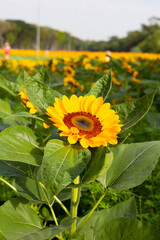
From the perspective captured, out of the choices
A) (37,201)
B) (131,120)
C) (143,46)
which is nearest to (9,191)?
(37,201)

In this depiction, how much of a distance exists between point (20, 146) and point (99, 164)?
0.59ft

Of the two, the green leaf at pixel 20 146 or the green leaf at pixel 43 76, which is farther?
the green leaf at pixel 43 76

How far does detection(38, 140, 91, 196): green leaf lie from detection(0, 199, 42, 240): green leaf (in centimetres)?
20

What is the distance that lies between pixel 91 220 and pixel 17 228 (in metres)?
0.22

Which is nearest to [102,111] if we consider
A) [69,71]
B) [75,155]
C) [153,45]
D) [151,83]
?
[75,155]

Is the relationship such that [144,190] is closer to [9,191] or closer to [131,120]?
[9,191]

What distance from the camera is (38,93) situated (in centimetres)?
78

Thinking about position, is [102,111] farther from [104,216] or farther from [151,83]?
[151,83]

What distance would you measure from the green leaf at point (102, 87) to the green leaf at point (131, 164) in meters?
0.18

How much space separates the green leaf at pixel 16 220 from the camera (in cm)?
80

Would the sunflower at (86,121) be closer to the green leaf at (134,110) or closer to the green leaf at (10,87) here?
the green leaf at (134,110)

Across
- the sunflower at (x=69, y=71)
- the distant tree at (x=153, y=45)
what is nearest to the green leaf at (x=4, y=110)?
the sunflower at (x=69, y=71)

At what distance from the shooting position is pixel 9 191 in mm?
1478

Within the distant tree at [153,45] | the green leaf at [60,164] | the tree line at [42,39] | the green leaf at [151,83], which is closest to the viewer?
the green leaf at [60,164]
